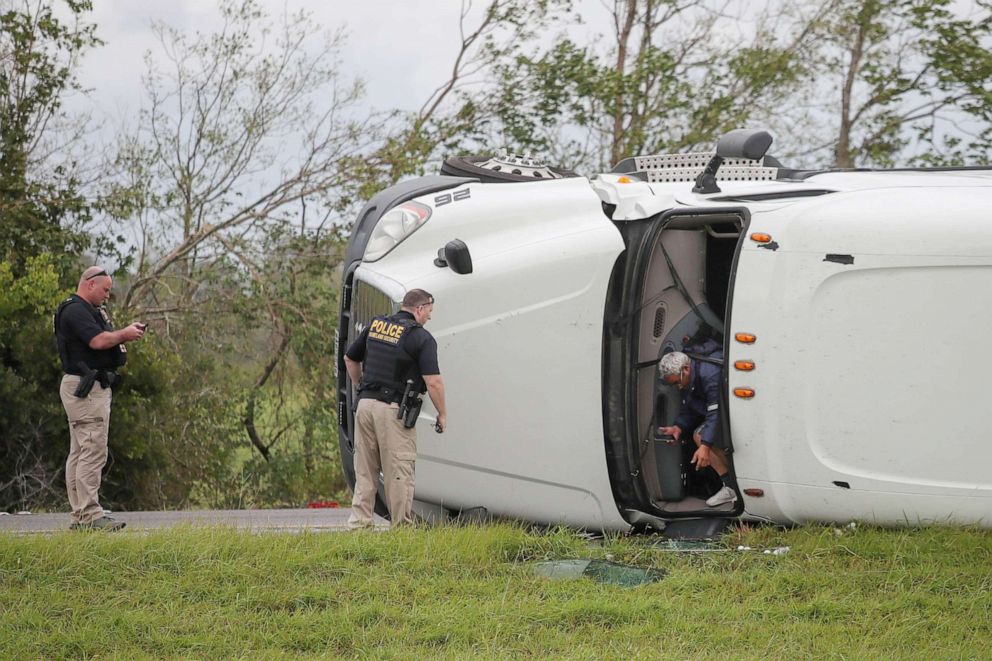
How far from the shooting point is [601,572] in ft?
18.6

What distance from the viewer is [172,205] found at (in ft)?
50.7

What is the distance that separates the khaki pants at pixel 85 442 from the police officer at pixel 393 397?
166cm

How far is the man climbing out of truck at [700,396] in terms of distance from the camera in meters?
6.19

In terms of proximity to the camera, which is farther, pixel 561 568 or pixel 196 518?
pixel 196 518

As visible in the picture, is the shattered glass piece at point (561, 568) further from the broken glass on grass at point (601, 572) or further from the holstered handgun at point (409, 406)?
the holstered handgun at point (409, 406)

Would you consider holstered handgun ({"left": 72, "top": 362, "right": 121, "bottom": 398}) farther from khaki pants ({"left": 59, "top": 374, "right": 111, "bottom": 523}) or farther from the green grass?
Answer: the green grass

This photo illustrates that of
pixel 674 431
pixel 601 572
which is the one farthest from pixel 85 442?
pixel 674 431

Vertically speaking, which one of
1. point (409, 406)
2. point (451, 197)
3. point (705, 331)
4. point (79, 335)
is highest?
point (451, 197)

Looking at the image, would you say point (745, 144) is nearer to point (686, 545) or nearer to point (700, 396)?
point (700, 396)

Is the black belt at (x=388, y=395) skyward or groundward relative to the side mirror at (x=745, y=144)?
groundward

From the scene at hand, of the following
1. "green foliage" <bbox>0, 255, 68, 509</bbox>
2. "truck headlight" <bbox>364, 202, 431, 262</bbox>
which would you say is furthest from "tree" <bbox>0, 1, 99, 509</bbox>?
"truck headlight" <bbox>364, 202, 431, 262</bbox>

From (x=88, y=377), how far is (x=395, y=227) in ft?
6.58

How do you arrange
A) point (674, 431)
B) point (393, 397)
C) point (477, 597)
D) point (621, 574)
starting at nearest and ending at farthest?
point (477, 597)
point (621, 574)
point (674, 431)
point (393, 397)

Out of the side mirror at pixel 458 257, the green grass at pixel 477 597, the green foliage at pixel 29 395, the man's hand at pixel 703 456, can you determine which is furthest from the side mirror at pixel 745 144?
the green foliage at pixel 29 395
